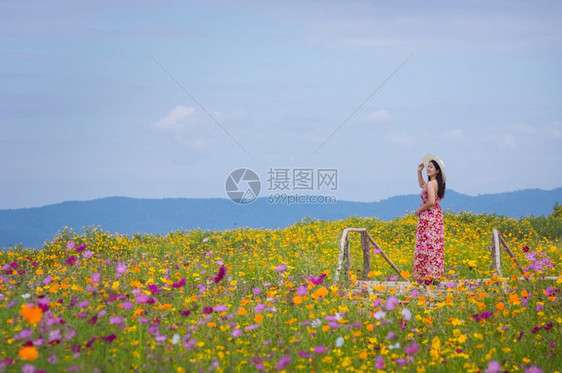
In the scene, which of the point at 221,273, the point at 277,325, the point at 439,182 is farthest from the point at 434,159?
the point at 221,273

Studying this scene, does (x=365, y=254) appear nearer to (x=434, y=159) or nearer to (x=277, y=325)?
(x=434, y=159)

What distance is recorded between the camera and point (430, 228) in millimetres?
10086

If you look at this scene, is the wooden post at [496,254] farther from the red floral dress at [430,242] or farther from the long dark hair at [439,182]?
the long dark hair at [439,182]

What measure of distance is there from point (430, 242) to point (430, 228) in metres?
0.26

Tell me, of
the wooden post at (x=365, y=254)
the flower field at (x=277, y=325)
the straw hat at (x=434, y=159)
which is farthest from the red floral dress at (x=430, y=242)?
the wooden post at (x=365, y=254)

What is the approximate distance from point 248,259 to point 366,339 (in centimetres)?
618

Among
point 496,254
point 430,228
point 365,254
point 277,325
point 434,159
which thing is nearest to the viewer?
point 277,325

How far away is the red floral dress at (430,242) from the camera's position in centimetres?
1006

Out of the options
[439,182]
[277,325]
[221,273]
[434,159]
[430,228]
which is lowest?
[277,325]

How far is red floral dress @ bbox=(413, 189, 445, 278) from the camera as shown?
10062 millimetres

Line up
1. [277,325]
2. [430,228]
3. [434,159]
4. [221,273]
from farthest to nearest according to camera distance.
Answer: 1. [430,228]
2. [434,159]
3. [277,325]
4. [221,273]

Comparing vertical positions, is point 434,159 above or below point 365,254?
above

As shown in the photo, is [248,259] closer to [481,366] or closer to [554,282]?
[554,282]

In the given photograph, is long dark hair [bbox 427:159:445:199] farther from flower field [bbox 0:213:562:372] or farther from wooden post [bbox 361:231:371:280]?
wooden post [bbox 361:231:371:280]
